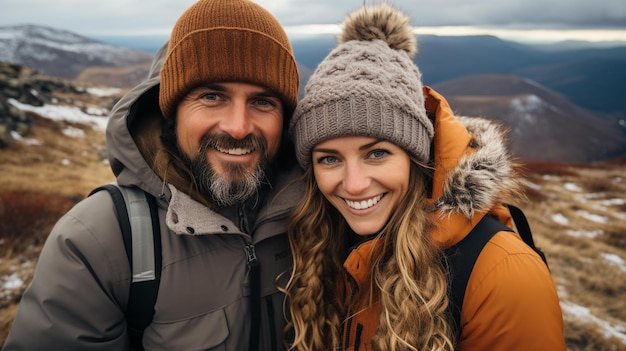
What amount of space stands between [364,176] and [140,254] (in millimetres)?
1497

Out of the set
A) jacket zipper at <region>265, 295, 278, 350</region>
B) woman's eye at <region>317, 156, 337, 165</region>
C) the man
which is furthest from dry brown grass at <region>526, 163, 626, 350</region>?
the man

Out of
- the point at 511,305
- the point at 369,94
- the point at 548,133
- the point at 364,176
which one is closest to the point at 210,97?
the point at 369,94

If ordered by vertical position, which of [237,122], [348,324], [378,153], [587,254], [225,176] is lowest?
[587,254]

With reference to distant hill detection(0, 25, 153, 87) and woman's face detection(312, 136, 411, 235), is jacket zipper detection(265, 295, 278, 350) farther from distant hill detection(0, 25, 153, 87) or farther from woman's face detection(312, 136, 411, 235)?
distant hill detection(0, 25, 153, 87)

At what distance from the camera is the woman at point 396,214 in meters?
1.94

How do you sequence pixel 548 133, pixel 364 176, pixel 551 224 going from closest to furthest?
1. pixel 364 176
2. pixel 551 224
3. pixel 548 133

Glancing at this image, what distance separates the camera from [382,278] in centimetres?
230

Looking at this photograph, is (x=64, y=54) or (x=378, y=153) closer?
(x=378, y=153)

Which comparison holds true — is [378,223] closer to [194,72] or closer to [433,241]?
[433,241]

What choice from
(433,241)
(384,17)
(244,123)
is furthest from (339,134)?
(384,17)

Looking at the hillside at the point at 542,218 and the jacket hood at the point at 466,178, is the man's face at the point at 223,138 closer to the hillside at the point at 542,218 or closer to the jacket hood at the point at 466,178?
the jacket hood at the point at 466,178

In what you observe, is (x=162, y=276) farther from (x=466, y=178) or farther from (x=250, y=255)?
(x=466, y=178)

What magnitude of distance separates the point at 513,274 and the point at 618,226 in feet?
49.7

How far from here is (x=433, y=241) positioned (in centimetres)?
219
